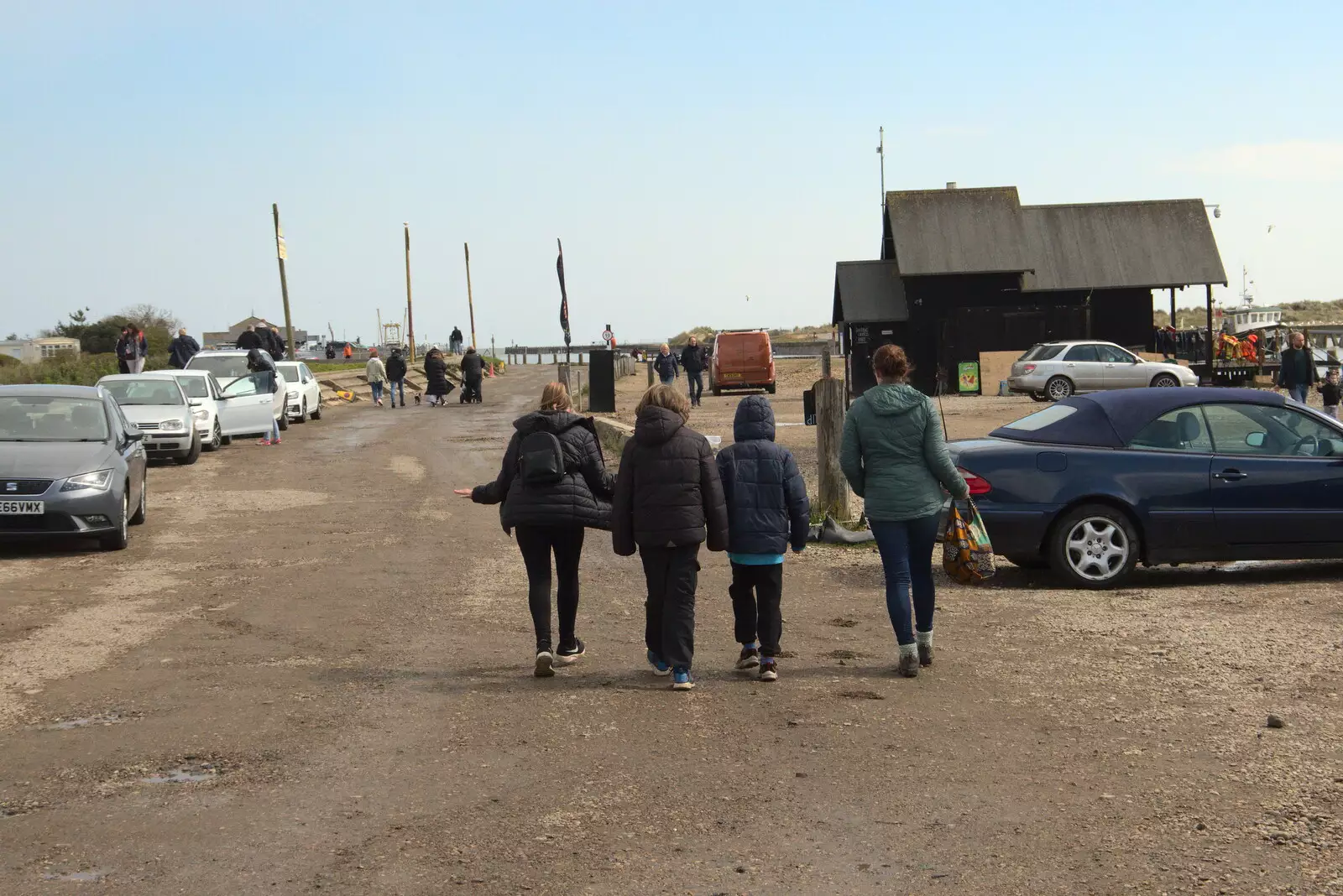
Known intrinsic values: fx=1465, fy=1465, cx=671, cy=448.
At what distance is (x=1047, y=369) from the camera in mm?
36156

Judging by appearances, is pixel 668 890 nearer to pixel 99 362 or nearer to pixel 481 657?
pixel 481 657

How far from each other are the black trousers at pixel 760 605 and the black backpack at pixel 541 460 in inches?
41.9

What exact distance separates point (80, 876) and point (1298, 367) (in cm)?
2097

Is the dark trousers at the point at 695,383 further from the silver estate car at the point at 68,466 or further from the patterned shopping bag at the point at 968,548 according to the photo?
the patterned shopping bag at the point at 968,548

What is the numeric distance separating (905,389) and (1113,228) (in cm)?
3976

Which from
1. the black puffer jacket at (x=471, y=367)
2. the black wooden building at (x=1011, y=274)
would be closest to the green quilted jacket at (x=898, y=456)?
the black puffer jacket at (x=471, y=367)

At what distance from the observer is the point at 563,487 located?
25.6 ft

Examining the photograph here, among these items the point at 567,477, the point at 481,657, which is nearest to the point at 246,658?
the point at 481,657

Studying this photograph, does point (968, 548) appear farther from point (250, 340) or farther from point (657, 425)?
point (250, 340)

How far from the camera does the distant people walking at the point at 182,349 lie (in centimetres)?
3347

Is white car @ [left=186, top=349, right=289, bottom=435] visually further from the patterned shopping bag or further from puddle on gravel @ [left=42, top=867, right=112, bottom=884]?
puddle on gravel @ [left=42, top=867, right=112, bottom=884]

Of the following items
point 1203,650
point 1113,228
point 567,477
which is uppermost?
point 1113,228

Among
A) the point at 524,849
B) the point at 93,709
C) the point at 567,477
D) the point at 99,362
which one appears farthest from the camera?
the point at 99,362

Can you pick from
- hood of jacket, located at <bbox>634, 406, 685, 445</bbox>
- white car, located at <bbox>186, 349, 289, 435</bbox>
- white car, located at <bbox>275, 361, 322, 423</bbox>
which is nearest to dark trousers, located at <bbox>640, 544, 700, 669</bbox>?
hood of jacket, located at <bbox>634, 406, 685, 445</bbox>
